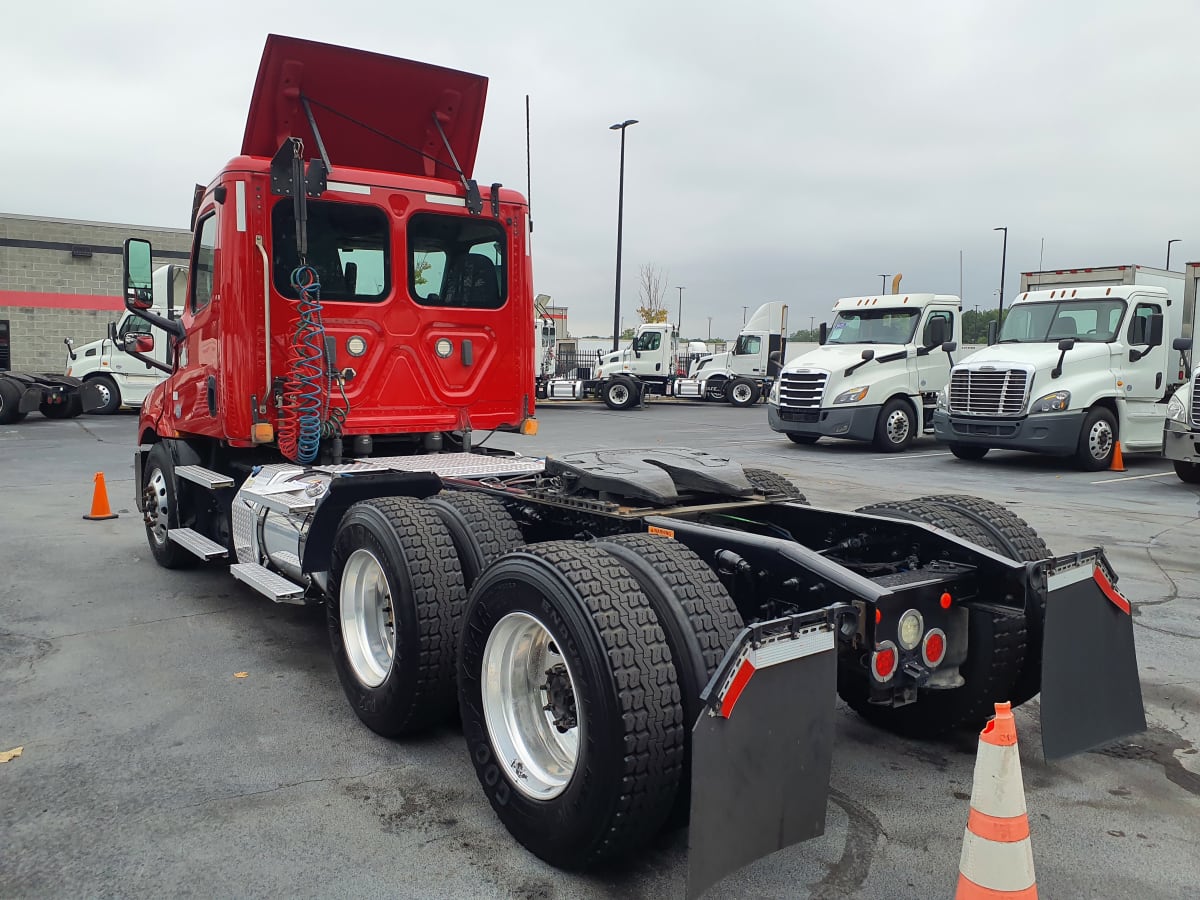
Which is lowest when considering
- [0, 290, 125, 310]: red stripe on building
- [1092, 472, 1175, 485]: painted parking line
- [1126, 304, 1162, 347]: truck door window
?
[1092, 472, 1175, 485]: painted parking line

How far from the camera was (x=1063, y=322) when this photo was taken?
15375mm

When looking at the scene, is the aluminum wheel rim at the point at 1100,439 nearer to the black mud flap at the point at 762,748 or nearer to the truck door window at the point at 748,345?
the black mud flap at the point at 762,748

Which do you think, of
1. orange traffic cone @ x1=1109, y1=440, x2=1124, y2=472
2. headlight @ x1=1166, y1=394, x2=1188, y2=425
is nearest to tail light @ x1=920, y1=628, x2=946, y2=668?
headlight @ x1=1166, y1=394, x2=1188, y2=425

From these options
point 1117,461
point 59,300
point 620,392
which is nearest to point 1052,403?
point 1117,461

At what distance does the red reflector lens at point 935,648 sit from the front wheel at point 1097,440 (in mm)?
12492

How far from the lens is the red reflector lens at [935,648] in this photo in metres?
3.26

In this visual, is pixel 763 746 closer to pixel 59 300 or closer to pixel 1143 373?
pixel 1143 373

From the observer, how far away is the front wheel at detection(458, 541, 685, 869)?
2.76 m

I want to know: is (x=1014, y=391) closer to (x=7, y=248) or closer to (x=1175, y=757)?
(x=1175, y=757)

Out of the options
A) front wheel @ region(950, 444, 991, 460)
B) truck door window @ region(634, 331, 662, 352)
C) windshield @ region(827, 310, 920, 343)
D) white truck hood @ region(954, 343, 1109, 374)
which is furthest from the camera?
truck door window @ region(634, 331, 662, 352)

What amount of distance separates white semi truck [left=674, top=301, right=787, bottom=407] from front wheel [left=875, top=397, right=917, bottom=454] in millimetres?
13898

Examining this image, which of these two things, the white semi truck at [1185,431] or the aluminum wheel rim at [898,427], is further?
the aluminum wheel rim at [898,427]

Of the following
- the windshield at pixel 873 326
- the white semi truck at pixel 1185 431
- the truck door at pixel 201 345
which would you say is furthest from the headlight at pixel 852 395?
the truck door at pixel 201 345

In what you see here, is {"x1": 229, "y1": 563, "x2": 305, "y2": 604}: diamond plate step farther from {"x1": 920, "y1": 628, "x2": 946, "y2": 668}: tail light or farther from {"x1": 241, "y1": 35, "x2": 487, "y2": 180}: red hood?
{"x1": 920, "y1": 628, "x2": 946, "y2": 668}: tail light
